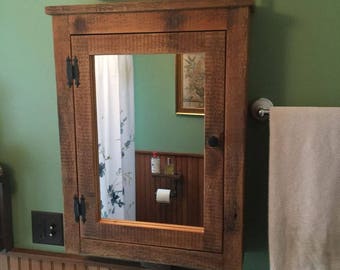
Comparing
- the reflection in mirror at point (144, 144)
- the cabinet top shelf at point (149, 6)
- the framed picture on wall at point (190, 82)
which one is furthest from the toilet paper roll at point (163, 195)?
the cabinet top shelf at point (149, 6)

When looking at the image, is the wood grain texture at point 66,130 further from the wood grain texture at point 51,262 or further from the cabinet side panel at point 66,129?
the wood grain texture at point 51,262

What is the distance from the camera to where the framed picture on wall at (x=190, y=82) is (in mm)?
857

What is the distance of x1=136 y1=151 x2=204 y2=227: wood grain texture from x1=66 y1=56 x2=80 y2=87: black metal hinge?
0.80ft

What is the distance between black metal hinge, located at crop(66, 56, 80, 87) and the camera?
909mm

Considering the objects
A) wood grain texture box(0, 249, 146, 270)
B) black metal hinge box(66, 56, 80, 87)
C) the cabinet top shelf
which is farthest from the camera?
wood grain texture box(0, 249, 146, 270)

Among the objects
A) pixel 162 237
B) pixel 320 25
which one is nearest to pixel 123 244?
pixel 162 237

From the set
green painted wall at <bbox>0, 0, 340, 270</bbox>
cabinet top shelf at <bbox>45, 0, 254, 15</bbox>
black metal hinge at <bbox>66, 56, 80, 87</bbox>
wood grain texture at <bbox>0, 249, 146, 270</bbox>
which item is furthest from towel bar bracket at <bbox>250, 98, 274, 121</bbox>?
wood grain texture at <bbox>0, 249, 146, 270</bbox>

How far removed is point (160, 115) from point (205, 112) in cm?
14

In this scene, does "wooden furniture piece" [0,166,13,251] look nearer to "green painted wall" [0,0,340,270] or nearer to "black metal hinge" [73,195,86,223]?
"green painted wall" [0,0,340,270]

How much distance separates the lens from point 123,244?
95 centimetres

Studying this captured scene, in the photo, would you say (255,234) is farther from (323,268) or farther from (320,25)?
(320,25)

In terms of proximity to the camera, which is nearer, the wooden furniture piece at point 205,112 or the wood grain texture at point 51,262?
the wooden furniture piece at point 205,112

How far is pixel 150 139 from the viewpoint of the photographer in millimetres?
953

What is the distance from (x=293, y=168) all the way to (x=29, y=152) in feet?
2.58
